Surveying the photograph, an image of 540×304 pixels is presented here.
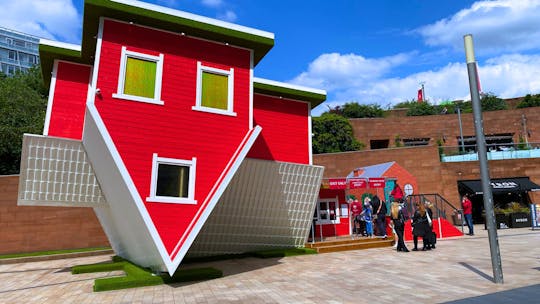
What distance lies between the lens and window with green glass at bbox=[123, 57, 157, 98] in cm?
981

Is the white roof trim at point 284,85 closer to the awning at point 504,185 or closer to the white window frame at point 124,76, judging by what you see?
the white window frame at point 124,76

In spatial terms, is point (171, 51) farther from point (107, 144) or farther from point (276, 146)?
point (276, 146)

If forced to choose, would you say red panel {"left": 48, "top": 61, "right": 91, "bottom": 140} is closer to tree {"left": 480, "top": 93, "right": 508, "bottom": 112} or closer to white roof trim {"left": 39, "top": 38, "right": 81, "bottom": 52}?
white roof trim {"left": 39, "top": 38, "right": 81, "bottom": 52}

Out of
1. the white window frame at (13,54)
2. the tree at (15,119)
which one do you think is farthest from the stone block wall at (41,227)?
the white window frame at (13,54)

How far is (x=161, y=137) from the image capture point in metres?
9.72

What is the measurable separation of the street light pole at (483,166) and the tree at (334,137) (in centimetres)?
2944

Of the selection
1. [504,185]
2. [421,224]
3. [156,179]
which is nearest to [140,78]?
[156,179]

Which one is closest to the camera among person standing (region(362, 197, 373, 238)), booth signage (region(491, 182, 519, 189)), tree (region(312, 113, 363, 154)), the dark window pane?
the dark window pane

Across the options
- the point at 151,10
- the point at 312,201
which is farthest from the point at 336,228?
the point at 151,10

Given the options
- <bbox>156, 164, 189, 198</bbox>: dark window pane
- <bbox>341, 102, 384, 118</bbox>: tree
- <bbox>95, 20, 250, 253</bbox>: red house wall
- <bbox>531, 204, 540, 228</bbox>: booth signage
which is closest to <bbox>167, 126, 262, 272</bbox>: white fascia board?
<bbox>95, 20, 250, 253</bbox>: red house wall

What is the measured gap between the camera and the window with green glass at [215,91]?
10.7 m

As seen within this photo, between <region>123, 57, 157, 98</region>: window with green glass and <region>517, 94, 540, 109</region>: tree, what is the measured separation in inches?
2017

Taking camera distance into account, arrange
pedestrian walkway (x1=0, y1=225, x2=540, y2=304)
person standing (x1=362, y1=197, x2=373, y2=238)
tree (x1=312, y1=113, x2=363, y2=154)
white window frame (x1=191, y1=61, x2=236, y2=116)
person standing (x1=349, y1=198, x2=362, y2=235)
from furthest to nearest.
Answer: tree (x1=312, y1=113, x2=363, y2=154)
person standing (x1=349, y1=198, x2=362, y2=235)
person standing (x1=362, y1=197, x2=373, y2=238)
white window frame (x1=191, y1=61, x2=236, y2=116)
pedestrian walkway (x1=0, y1=225, x2=540, y2=304)

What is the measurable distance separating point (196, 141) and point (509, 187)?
2470 centimetres
